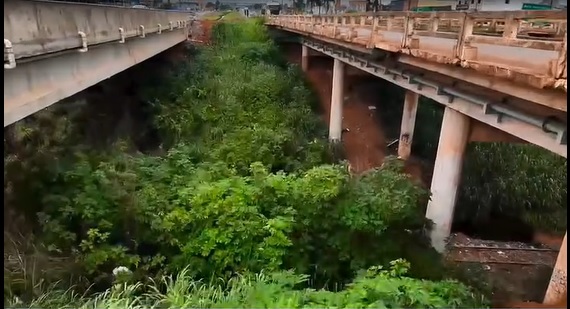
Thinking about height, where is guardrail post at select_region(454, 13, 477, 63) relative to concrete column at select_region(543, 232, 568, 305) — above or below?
above

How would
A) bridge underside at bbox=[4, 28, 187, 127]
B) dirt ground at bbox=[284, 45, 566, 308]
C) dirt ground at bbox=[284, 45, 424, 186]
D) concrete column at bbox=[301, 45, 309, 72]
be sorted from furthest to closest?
concrete column at bbox=[301, 45, 309, 72], dirt ground at bbox=[284, 45, 424, 186], dirt ground at bbox=[284, 45, 566, 308], bridge underside at bbox=[4, 28, 187, 127]

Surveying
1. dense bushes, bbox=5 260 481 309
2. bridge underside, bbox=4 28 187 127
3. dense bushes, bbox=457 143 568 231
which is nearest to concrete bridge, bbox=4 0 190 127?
bridge underside, bbox=4 28 187 127

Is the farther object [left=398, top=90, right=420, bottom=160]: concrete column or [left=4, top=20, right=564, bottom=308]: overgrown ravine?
[left=398, top=90, right=420, bottom=160]: concrete column

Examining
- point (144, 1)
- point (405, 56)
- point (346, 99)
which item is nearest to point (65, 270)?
point (405, 56)

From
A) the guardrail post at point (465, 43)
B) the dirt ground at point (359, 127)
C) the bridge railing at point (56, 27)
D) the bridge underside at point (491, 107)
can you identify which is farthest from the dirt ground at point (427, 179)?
the bridge railing at point (56, 27)

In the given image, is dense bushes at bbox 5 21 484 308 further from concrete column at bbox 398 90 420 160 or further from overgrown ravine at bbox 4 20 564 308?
concrete column at bbox 398 90 420 160

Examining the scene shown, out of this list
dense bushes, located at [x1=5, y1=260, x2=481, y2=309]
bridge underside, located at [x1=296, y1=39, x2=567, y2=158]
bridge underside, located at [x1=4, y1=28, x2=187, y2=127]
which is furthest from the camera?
bridge underside, located at [x1=296, y1=39, x2=567, y2=158]
